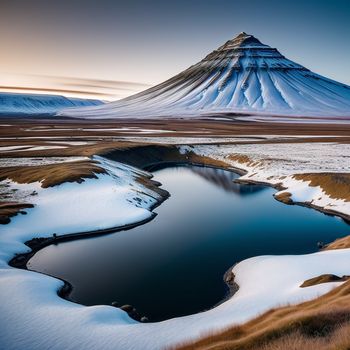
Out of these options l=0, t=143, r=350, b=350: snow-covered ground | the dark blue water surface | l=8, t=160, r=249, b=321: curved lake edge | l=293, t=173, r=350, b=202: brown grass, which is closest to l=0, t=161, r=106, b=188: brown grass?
l=0, t=143, r=350, b=350: snow-covered ground

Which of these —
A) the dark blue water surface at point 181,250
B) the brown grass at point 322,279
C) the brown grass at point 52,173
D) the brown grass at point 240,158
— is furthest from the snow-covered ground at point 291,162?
the brown grass at point 52,173

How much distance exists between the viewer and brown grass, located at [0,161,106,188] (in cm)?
4759

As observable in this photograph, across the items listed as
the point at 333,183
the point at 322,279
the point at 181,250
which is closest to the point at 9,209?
the point at 181,250

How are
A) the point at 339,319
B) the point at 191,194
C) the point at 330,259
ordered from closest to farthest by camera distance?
the point at 339,319, the point at 330,259, the point at 191,194

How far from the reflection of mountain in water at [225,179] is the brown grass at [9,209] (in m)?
30.4

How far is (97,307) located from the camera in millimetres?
20047

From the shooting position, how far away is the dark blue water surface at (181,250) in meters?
24.0

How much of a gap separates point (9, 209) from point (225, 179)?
3859 cm

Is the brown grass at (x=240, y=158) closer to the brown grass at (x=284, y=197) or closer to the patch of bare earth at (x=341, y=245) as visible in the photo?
the brown grass at (x=284, y=197)

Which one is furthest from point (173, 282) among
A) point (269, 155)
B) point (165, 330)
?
point (269, 155)

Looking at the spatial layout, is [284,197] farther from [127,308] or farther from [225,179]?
[127,308]

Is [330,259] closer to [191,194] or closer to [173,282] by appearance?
[173,282]

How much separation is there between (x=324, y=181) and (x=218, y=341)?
39.3 m

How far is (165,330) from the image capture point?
1805 centimetres
